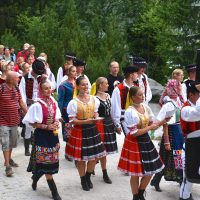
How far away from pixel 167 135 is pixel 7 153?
2464mm

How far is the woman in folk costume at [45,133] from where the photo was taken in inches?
248

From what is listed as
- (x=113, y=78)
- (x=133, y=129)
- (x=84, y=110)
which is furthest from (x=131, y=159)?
(x=113, y=78)

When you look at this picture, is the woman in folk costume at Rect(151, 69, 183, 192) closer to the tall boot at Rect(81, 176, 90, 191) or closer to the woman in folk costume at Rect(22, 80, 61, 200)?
the tall boot at Rect(81, 176, 90, 191)

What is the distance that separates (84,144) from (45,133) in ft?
2.19

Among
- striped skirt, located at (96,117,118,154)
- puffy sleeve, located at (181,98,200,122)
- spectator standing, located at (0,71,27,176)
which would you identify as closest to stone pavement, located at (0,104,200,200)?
spectator standing, located at (0,71,27,176)

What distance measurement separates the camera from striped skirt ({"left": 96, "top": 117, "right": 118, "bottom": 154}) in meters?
7.36

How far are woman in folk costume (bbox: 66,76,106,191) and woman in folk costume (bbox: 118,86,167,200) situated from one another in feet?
2.48

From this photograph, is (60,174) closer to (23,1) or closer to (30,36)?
(30,36)

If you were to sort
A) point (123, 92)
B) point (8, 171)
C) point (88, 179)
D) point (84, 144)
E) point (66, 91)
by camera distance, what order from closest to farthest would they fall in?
point (84, 144) → point (88, 179) → point (8, 171) → point (123, 92) → point (66, 91)

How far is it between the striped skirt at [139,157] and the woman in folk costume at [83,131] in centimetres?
77

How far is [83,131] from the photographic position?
6.79 m

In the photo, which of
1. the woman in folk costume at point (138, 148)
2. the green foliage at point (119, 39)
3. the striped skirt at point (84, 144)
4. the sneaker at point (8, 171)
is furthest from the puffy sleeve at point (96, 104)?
the green foliage at point (119, 39)

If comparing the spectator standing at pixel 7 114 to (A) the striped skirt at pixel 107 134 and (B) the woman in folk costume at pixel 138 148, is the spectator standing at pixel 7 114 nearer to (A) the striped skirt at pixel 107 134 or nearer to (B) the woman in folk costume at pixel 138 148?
(A) the striped skirt at pixel 107 134

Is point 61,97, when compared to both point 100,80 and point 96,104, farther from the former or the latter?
point 96,104
